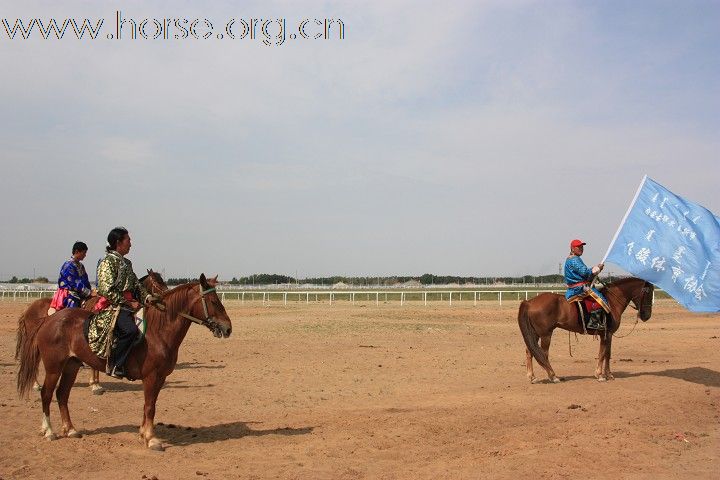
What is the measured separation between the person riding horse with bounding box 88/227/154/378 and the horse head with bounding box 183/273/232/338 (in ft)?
1.86

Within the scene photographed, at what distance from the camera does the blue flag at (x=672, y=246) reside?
11.9 metres

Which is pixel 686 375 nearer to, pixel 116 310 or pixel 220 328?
pixel 220 328

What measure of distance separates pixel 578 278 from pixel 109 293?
922 cm

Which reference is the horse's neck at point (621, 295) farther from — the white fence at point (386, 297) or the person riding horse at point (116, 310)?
the white fence at point (386, 297)

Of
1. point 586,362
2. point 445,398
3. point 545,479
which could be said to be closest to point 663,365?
point 586,362

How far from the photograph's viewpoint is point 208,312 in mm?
8562

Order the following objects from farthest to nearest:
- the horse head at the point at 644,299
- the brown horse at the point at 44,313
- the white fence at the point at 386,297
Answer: the white fence at the point at 386,297 < the horse head at the point at 644,299 < the brown horse at the point at 44,313

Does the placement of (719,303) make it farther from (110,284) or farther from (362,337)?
(362,337)

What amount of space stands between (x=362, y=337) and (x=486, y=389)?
34.9 feet

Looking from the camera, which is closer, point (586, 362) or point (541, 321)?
point (541, 321)

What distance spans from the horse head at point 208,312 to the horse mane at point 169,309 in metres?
0.13

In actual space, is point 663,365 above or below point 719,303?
below

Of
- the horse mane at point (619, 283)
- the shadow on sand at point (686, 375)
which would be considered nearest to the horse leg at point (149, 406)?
the shadow on sand at point (686, 375)

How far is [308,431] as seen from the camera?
30.1 ft
